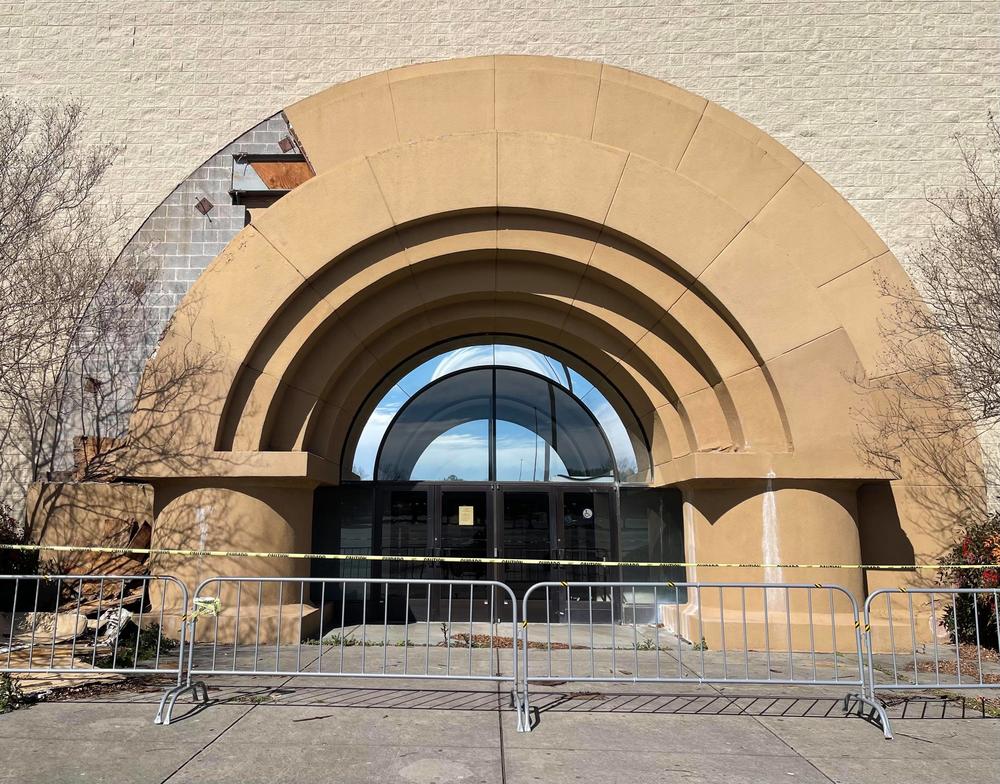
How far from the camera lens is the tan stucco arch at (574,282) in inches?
400

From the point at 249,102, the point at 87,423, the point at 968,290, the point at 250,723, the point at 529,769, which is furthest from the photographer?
the point at 249,102

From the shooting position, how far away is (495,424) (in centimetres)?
1280

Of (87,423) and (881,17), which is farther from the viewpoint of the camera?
(881,17)

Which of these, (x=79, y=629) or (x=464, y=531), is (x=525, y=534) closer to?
(x=464, y=531)

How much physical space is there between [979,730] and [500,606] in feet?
23.9

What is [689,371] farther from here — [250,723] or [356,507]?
[250,723]

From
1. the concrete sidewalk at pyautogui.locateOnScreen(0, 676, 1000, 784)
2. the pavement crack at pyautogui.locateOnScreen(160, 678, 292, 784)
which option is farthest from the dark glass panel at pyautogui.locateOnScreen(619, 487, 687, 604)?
the pavement crack at pyautogui.locateOnScreen(160, 678, 292, 784)

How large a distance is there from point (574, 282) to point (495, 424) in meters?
3.06

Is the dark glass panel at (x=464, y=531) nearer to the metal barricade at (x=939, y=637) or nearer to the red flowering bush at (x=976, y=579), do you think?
the metal barricade at (x=939, y=637)

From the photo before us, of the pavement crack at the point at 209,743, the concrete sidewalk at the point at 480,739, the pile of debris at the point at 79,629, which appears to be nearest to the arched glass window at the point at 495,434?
the pile of debris at the point at 79,629

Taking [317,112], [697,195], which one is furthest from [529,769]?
[317,112]

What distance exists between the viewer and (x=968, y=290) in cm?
1035

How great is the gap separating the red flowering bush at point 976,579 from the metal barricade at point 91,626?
32.3ft

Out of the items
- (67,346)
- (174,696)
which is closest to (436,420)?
(67,346)
